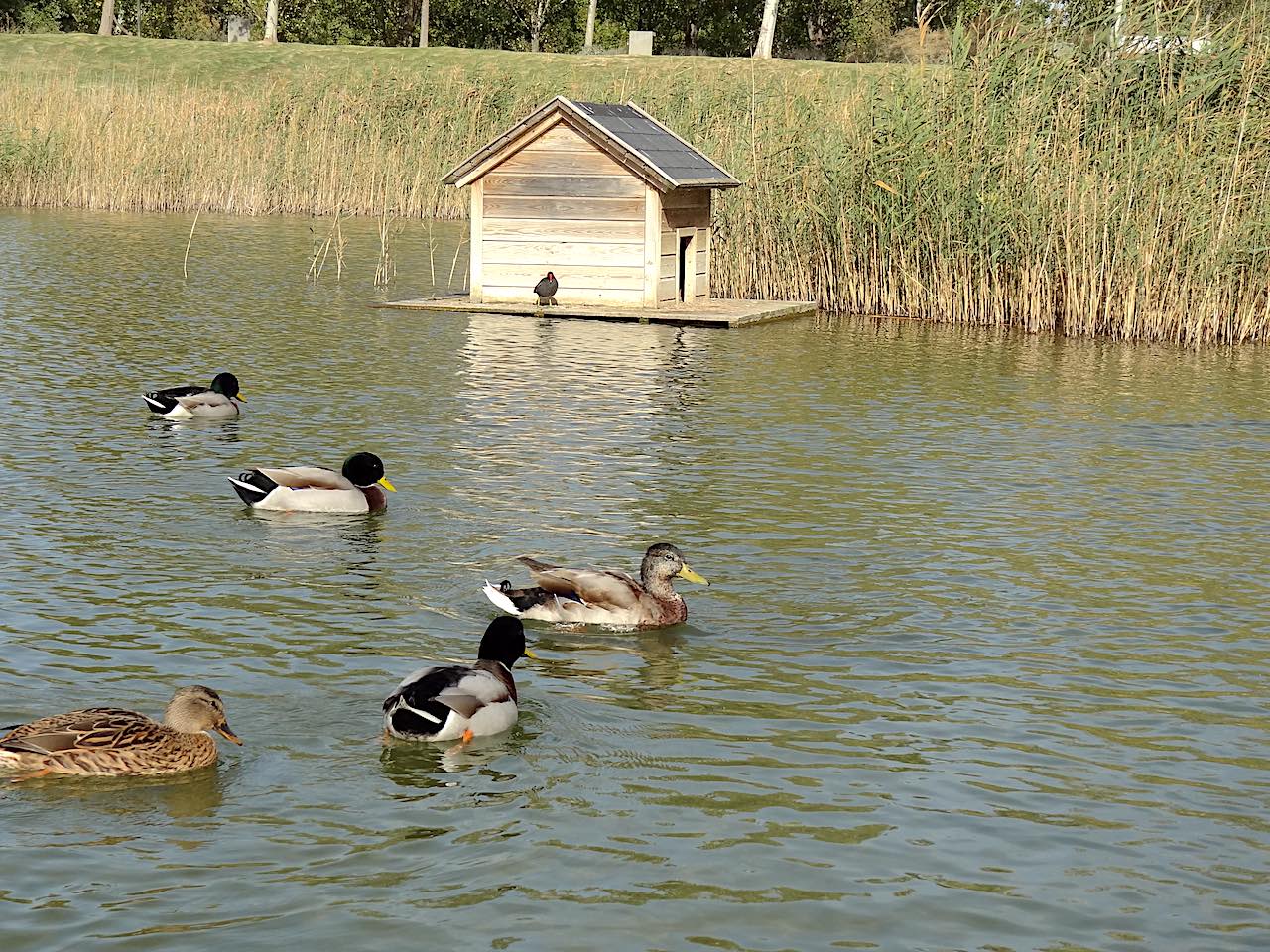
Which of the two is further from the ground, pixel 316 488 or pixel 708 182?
pixel 708 182

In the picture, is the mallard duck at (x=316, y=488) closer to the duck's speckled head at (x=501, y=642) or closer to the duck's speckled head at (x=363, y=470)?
the duck's speckled head at (x=363, y=470)

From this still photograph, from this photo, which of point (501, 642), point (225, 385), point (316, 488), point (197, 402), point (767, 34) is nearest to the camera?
point (501, 642)

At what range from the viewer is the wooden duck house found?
2462 centimetres

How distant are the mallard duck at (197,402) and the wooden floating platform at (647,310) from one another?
9.16 m

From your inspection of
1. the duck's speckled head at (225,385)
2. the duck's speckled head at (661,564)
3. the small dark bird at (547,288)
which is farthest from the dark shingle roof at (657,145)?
the duck's speckled head at (661,564)

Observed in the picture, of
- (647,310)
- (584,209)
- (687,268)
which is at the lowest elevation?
(647,310)

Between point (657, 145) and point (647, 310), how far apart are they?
2488 mm

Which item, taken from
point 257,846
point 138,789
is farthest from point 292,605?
point 257,846

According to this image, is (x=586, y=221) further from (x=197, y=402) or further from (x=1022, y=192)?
(x=197, y=402)

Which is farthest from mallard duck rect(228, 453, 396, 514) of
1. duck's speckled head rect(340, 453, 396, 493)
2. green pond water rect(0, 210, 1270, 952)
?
green pond water rect(0, 210, 1270, 952)

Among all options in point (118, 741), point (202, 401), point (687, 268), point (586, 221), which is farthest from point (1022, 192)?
point (118, 741)

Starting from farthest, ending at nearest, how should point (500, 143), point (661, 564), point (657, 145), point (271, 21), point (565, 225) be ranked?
point (271, 21)
point (657, 145)
point (565, 225)
point (500, 143)
point (661, 564)

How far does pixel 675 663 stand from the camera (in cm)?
920

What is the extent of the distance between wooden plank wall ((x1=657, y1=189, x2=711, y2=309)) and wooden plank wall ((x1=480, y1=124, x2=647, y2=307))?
1.14 feet
